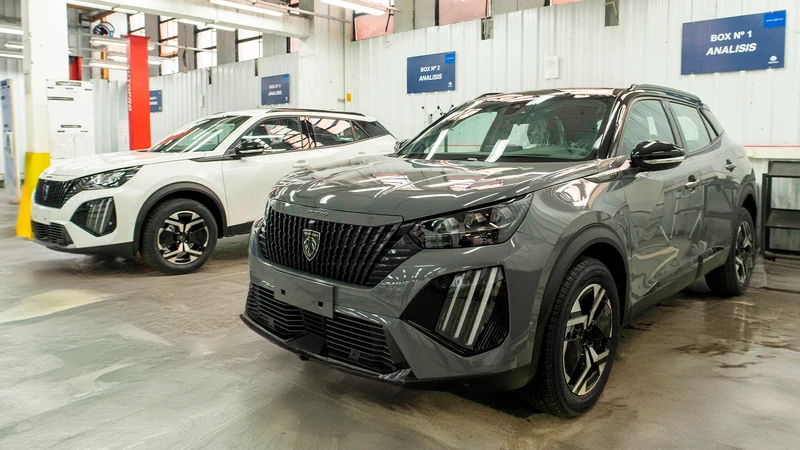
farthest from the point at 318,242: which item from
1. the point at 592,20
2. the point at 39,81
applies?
the point at 39,81

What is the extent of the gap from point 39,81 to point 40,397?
24.3 ft

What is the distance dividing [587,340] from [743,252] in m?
2.65

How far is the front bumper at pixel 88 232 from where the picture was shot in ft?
16.4

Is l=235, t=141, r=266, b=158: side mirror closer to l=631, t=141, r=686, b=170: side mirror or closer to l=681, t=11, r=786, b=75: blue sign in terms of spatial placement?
l=631, t=141, r=686, b=170: side mirror

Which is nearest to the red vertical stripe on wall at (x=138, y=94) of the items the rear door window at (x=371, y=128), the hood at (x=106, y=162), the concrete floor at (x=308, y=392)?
the rear door window at (x=371, y=128)

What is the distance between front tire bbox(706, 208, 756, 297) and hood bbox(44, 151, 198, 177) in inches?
178

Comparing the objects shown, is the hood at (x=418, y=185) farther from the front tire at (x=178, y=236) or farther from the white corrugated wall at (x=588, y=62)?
the white corrugated wall at (x=588, y=62)

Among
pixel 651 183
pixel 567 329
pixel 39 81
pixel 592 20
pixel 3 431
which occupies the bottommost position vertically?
pixel 3 431

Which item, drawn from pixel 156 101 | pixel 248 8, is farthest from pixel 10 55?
pixel 248 8

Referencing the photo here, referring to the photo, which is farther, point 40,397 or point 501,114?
point 501,114

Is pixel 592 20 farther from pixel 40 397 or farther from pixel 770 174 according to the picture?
pixel 40 397

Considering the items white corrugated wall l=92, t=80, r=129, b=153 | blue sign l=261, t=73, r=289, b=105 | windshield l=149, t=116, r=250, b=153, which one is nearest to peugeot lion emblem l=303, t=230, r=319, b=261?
windshield l=149, t=116, r=250, b=153

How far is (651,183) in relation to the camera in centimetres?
304

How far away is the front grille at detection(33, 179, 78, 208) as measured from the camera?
16.6 ft
